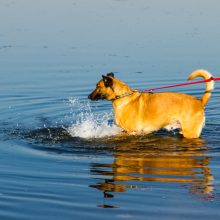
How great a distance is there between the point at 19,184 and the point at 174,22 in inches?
656

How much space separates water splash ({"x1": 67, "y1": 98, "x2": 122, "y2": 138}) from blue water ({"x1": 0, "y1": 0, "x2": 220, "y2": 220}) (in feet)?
0.09

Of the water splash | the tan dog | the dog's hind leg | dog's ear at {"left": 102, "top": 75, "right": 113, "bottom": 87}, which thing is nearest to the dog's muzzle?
the tan dog

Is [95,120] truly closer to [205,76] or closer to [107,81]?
[107,81]

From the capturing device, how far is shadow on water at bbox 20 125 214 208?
8205 mm

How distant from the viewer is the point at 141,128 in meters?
11.0

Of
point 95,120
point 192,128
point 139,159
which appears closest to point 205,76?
point 192,128

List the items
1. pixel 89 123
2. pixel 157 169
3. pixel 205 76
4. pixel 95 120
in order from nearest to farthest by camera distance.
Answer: pixel 157 169, pixel 205 76, pixel 89 123, pixel 95 120

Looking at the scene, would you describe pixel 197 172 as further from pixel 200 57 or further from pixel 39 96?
pixel 200 57

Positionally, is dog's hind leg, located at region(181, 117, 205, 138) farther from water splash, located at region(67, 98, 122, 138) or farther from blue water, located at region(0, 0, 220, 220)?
water splash, located at region(67, 98, 122, 138)

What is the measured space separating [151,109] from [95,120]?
77.7 inches

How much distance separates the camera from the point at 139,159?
965cm

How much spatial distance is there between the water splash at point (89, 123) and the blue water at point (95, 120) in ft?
0.09

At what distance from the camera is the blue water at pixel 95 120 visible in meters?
7.55

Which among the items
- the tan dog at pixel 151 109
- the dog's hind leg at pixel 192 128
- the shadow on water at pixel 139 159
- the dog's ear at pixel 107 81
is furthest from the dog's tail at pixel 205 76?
the dog's ear at pixel 107 81
